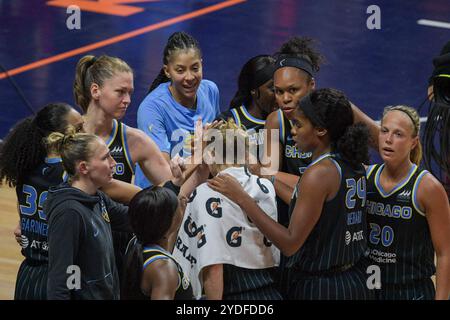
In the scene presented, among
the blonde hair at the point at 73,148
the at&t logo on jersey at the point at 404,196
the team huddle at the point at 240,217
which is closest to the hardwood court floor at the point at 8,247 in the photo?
the team huddle at the point at 240,217

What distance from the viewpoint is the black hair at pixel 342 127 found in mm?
4691

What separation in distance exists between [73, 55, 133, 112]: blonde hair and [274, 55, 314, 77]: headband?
0.89 metres

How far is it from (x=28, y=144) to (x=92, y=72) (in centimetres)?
84

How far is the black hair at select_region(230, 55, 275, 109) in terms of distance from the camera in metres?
6.27

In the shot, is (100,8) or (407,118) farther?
(100,8)

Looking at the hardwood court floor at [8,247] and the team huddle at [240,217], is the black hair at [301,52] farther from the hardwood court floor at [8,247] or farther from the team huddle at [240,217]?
the hardwood court floor at [8,247]

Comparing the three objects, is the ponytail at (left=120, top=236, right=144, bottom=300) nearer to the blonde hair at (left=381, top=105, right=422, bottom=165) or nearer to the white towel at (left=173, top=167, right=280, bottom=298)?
the white towel at (left=173, top=167, right=280, bottom=298)

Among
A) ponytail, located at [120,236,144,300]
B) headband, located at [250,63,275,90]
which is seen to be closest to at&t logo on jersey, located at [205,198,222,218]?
ponytail, located at [120,236,144,300]

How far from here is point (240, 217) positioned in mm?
4828
